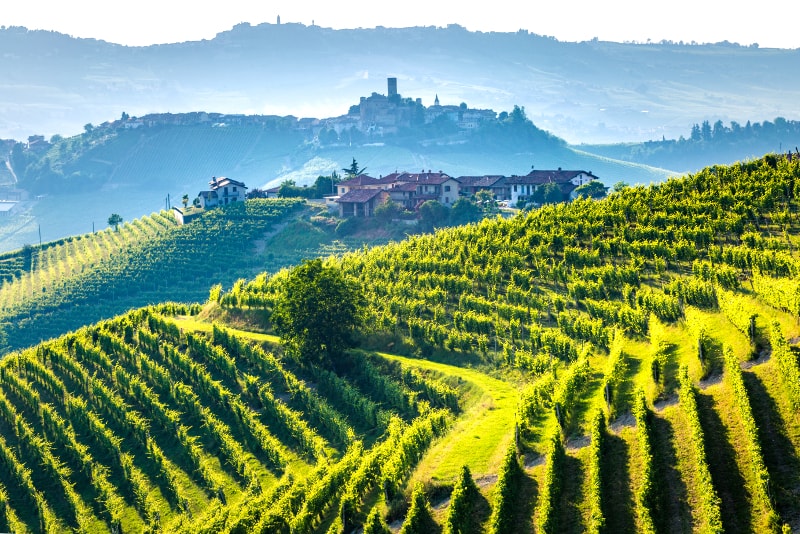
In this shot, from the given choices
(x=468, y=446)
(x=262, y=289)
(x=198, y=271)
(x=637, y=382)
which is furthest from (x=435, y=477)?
(x=198, y=271)

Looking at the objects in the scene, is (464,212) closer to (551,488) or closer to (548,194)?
(548,194)

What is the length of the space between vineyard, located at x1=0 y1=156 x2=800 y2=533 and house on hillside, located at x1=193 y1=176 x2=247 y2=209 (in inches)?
2704

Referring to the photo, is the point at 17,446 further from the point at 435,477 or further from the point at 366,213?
the point at 366,213

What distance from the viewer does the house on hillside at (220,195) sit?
444 feet

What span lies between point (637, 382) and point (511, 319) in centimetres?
1241

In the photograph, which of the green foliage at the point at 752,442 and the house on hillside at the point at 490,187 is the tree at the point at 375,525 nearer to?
the green foliage at the point at 752,442

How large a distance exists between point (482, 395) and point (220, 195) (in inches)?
3907

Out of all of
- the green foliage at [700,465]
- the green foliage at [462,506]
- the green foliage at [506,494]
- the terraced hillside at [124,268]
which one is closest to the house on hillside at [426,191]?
the terraced hillside at [124,268]

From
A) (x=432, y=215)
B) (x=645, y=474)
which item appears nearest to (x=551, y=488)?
(x=645, y=474)

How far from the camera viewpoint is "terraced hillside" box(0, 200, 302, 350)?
101 meters

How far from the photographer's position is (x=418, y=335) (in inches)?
2084

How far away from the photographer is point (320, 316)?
52531 millimetres

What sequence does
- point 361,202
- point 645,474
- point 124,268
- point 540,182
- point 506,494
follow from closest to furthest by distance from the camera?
point 645,474 → point 506,494 → point 124,268 → point 361,202 → point 540,182

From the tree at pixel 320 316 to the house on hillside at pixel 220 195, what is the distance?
83.4 meters
